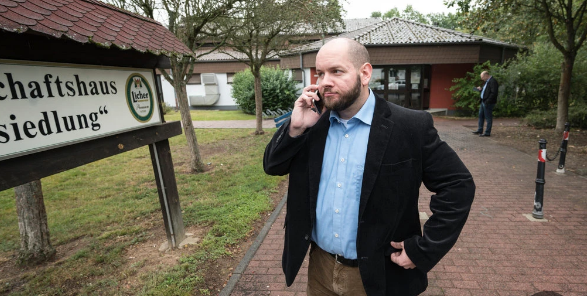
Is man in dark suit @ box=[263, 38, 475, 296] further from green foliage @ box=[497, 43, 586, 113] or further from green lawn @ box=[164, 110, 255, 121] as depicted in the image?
green lawn @ box=[164, 110, 255, 121]

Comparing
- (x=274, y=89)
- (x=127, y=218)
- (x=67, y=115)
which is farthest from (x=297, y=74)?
(x=67, y=115)

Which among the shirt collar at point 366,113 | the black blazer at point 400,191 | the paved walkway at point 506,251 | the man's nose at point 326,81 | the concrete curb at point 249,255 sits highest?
the man's nose at point 326,81

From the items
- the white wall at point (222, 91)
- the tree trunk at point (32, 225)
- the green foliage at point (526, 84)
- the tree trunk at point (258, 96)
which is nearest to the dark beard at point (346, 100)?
the tree trunk at point (32, 225)

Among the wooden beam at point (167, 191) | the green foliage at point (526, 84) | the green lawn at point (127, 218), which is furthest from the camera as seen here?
the green foliage at point (526, 84)

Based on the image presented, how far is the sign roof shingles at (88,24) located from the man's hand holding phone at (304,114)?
166 cm

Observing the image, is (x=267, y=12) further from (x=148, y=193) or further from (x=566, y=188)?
(x=566, y=188)

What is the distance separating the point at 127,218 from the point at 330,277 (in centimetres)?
456

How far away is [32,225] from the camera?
3.95 m

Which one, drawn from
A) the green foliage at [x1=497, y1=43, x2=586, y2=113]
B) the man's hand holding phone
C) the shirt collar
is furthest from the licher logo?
the green foliage at [x1=497, y1=43, x2=586, y2=113]

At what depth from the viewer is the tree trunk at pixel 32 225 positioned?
12.8 feet

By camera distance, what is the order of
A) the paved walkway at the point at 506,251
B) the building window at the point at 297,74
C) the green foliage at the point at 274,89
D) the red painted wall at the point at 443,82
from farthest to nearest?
1. the building window at the point at 297,74
2. the green foliage at the point at 274,89
3. the red painted wall at the point at 443,82
4. the paved walkway at the point at 506,251

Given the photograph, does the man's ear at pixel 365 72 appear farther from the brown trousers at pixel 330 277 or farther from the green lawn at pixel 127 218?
the green lawn at pixel 127 218

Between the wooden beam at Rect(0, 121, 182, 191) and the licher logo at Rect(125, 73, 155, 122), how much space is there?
0.57 feet

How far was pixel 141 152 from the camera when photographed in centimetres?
1088
